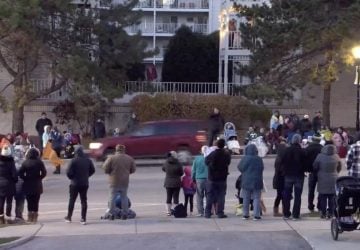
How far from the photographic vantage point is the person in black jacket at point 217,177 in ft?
61.4

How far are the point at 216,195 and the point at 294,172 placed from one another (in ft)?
6.10

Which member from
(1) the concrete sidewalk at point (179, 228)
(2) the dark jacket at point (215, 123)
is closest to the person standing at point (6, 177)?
(1) the concrete sidewalk at point (179, 228)

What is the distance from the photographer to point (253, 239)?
15930 mm

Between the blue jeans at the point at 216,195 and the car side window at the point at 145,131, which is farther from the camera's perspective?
the car side window at the point at 145,131

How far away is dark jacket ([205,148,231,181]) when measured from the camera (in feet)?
61.4

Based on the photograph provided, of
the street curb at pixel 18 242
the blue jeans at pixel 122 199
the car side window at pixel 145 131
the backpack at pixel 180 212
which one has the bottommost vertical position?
the street curb at pixel 18 242

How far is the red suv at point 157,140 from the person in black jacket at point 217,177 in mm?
12838

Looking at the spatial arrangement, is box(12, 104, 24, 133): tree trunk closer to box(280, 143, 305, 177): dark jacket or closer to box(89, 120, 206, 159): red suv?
box(89, 120, 206, 159): red suv

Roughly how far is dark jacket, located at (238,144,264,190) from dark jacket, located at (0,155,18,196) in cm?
480

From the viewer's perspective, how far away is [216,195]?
751 inches

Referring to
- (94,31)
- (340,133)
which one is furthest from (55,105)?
(340,133)

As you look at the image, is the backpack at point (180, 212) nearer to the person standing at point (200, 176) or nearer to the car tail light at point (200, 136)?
the person standing at point (200, 176)

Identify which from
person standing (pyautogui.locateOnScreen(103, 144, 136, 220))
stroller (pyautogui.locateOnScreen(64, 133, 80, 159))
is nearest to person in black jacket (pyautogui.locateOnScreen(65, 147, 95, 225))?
person standing (pyautogui.locateOnScreen(103, 144, 136, 220))

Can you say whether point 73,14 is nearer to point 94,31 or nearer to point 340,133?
point 94,31
